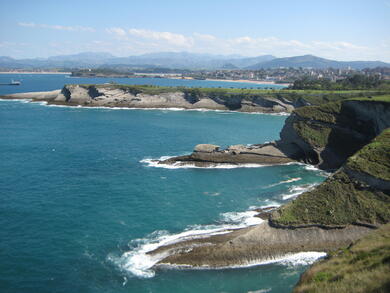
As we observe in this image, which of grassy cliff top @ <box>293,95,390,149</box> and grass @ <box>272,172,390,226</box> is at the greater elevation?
grassy cliff top @ <box>293,95,390,149</box>

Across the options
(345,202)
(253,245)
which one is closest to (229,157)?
(345,202)

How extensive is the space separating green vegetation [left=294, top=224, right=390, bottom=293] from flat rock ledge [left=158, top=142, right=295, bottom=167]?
27019 mm

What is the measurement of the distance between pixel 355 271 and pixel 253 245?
30.6 ft

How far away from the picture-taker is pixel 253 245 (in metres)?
25.5

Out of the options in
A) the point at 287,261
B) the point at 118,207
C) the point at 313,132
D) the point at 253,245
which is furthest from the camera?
the point at 313,132

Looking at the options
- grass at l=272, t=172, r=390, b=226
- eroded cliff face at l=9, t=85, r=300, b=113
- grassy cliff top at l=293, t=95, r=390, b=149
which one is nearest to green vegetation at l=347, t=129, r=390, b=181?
grass at l=272, t=172, r=390, b=226

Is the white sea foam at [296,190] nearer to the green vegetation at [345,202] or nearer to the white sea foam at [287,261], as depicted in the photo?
the green vegetation at [345,202]

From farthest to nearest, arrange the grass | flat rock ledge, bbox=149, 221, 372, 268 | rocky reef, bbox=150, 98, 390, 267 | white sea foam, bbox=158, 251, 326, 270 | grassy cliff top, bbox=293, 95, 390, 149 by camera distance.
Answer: grassy cliff top, bbox=293, 95, 390, 149 → the grass → rocky reef, bbox=150, 98, 390, 267 → flat rock ledge, bbox=149, 221, 372, 268 → white sea foam, bbox=158, 251, 326, 270

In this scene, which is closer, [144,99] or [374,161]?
[374,161]

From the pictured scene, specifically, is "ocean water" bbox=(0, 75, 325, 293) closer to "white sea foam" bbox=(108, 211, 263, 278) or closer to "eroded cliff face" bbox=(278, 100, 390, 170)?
"white sea foam" bbox=(108, 211, 263, 278)

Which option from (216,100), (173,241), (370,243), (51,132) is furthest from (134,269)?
(216,100)

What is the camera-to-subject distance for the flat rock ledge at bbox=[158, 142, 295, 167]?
4825 centimetres

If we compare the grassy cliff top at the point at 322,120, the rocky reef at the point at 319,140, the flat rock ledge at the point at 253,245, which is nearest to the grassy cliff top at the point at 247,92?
the grassy cliff top at the point at 322,120

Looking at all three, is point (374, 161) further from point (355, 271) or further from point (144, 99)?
point (144, 99)
